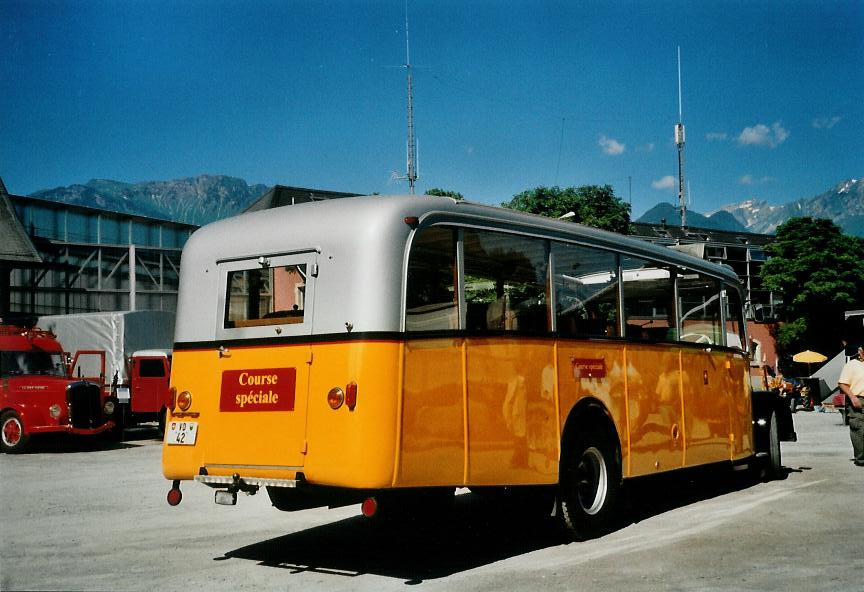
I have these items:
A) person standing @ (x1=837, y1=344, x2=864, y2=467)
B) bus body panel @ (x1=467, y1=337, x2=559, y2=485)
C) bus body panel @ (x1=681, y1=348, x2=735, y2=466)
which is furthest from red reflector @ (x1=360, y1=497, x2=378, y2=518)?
person standing @ (x1=837, y1=344, x2=864, y2=467)

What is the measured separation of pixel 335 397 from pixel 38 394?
1587cm

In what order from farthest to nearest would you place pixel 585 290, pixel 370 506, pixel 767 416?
pixel 767 416 → pixel 585 290 → pixel 370 506

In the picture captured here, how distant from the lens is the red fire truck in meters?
20.4

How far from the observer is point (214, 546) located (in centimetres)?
855

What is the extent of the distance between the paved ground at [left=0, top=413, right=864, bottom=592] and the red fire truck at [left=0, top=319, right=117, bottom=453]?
7.64 meters

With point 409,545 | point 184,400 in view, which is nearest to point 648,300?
point 409,545

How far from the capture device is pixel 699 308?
11.6m

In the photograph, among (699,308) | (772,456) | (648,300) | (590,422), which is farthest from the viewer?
(772,456)

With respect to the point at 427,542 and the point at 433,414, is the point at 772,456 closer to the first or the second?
the point at 427,542

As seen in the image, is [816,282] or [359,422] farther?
[816,282]

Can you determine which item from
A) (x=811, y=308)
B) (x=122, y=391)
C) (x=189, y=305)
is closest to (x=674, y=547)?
(x=189, y=305)

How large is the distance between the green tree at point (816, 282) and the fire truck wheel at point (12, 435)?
46.9 metres

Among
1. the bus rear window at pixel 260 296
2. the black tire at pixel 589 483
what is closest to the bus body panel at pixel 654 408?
the black tire at pixel 589 483

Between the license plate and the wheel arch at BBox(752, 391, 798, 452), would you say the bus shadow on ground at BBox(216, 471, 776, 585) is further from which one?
the wheel arch at BBox(752, 391, 798, 452)
